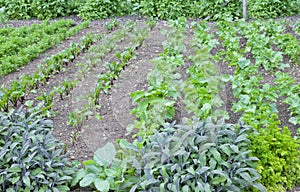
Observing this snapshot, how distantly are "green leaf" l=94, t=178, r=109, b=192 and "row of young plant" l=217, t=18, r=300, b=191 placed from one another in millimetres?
1294

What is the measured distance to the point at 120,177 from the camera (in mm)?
3635

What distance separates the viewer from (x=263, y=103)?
470 cm

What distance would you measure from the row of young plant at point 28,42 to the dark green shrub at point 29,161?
255 centimetres

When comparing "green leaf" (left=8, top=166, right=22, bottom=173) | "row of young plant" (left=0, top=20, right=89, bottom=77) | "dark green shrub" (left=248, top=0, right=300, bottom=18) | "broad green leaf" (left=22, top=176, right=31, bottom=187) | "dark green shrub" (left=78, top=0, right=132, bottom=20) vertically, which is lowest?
"dark green shrub" (left=248, top=0, right=300, bottom=18)

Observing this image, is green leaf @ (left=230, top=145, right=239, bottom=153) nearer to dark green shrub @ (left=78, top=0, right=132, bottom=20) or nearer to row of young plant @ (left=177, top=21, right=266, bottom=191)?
row of young plant @ (left=177, top=21, right=266, bottom=191)

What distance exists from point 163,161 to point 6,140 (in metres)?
1.42

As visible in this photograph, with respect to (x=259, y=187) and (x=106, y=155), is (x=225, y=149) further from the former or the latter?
(x=106, y=155)

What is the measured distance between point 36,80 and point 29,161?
2.28 meters

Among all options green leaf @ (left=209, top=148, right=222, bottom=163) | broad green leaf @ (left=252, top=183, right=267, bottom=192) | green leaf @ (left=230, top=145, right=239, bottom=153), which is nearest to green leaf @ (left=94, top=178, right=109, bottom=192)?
green leaf @ (left=209, top=148, right=222, bottom=163)

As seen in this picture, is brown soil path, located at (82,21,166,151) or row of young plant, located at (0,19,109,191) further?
brown soil path, located at (82,21,166,151)

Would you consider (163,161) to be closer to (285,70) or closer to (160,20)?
(285,70)

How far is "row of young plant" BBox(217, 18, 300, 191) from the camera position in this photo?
380cm

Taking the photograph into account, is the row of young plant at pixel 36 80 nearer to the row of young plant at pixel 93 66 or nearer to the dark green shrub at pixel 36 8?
the row of young plant at pixel 93 66

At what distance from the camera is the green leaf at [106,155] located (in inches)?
147
